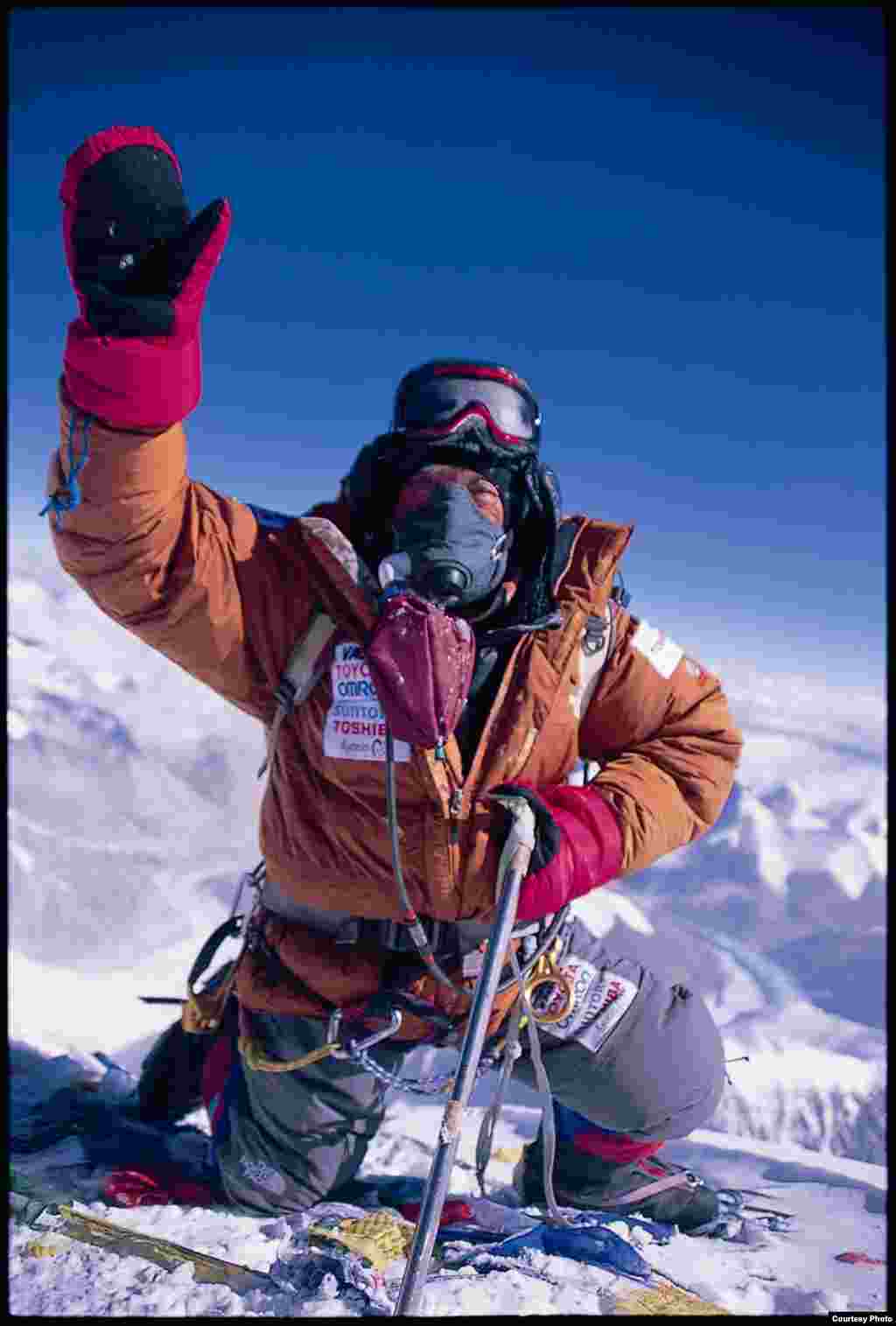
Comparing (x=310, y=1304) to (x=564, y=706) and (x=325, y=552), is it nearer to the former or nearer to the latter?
(x=564, y=706)

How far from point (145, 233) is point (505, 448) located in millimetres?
1283

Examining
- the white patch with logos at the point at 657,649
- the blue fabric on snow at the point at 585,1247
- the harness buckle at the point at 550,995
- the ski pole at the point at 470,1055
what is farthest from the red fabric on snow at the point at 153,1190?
the white patch with logos at the point at 657,649

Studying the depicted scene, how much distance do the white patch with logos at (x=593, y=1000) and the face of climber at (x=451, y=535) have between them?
128 cm

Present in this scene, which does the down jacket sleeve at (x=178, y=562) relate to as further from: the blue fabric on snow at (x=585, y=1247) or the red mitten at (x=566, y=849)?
the blue fabric on snow at (x=585, y=1247)

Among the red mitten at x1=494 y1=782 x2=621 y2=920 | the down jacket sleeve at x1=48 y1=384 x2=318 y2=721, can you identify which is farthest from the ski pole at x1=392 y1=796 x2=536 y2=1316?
the down jacket sleeve at x1=48 y1=384 x2=318 y2=721

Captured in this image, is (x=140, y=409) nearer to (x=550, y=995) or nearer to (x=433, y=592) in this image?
(x=433, y=592)

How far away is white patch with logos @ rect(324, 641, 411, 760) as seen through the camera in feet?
7.73

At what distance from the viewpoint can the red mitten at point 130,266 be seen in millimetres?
1674

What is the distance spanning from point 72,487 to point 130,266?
49 centimetres

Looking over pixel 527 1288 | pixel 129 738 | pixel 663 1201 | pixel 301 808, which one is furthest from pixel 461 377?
pixel 129 738

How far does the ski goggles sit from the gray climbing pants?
1.70 metres

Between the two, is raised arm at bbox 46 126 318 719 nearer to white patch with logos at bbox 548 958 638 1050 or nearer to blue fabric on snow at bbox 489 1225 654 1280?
white patch with logos at bbox 548 958 638 1050

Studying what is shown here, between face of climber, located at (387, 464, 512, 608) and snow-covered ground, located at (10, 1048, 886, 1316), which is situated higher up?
face of climber, located at (387, 464, 512, 608)

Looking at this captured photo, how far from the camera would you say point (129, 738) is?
141ft
